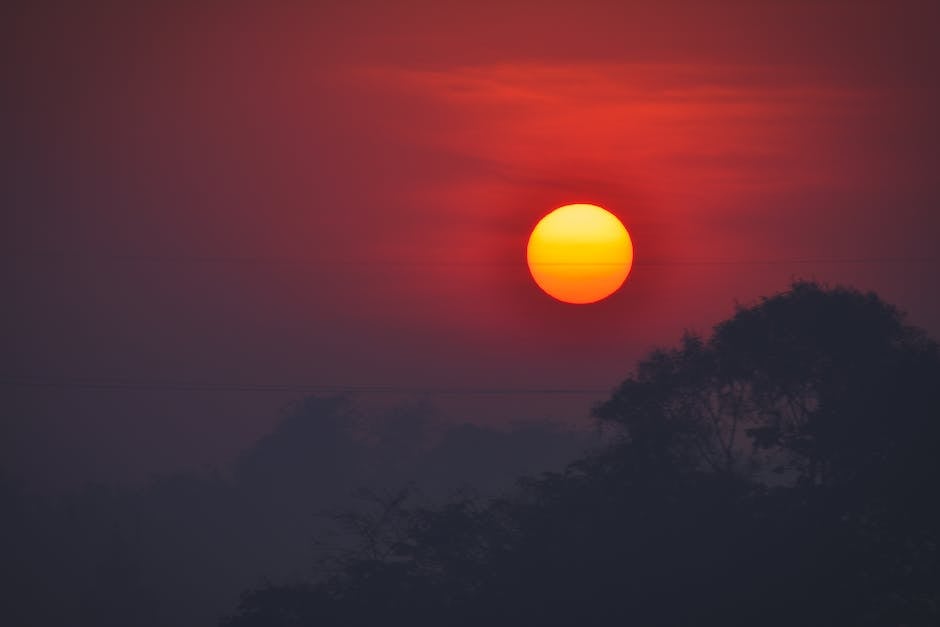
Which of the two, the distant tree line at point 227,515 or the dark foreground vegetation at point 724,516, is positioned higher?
the distant tree line at point 227,515

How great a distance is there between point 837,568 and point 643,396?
6.17 metres

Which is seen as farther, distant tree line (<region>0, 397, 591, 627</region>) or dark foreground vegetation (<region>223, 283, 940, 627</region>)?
distant tree line (<region>0, 397, 591, 627</region>)

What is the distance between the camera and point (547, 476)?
28.7 meters

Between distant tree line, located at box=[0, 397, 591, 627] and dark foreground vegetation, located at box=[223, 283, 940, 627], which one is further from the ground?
distant tree line, located at box=[0, 397, 591, 627]

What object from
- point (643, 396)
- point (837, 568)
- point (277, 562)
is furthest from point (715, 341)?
point (277, 562)

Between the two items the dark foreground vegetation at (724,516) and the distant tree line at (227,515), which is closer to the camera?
the dark foreground vegetation at (724,516)

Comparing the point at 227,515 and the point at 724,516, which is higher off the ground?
the point at 227,515

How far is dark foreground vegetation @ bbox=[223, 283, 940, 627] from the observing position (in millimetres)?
24516

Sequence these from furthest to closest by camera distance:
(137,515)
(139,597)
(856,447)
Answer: (137,515), (139,597), (856,447)

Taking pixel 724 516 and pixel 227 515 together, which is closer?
pixel 724 516

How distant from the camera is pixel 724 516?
26.3 meters

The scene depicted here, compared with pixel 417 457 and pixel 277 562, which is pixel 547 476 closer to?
pixel 277 562

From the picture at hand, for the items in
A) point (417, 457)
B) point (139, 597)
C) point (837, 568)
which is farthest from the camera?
point (417, 457)

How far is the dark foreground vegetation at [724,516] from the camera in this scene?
2452 cm
